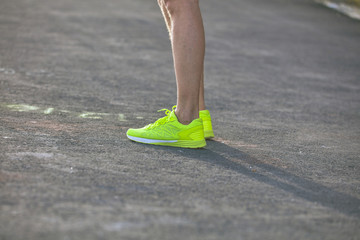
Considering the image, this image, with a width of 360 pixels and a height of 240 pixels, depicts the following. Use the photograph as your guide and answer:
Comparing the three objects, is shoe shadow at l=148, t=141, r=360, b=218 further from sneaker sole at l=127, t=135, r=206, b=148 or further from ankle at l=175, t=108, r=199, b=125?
ankle at l=175, t=108, r=199, b=125

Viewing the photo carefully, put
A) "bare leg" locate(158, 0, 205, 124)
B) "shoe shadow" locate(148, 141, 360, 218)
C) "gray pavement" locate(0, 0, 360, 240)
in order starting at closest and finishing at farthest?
1. "gray pavement" locate(0, 0, 360, 240)
2. "shoe shadow" locate(148, 141, 360, 218)
3. "bare leg" locate(158, 0, 205, 124)

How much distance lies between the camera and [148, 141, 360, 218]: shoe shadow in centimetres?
239

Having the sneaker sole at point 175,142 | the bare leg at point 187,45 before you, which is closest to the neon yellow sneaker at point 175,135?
the sneaker sole at point 175,142

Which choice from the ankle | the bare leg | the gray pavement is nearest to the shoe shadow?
the gray pavement

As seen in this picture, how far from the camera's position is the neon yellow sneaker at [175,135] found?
321 centimetres

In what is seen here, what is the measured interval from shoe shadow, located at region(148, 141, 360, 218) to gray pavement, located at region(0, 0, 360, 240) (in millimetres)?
11

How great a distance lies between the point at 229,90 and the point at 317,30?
230 inches

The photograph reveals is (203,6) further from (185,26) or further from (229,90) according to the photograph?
(185,26)

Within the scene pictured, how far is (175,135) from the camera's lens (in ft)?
10.5

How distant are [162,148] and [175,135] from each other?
0.39 feet

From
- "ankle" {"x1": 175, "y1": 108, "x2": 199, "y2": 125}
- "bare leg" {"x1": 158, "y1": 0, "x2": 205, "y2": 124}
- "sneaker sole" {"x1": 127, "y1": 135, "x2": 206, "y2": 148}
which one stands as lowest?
"sneaker sole" {"x1": 127, "y1": 135, "x2": 206, "y2": 148}

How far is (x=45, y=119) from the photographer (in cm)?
364

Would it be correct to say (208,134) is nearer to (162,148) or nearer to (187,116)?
(187,116)

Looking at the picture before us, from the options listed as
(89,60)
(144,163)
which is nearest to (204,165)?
(144,163)
